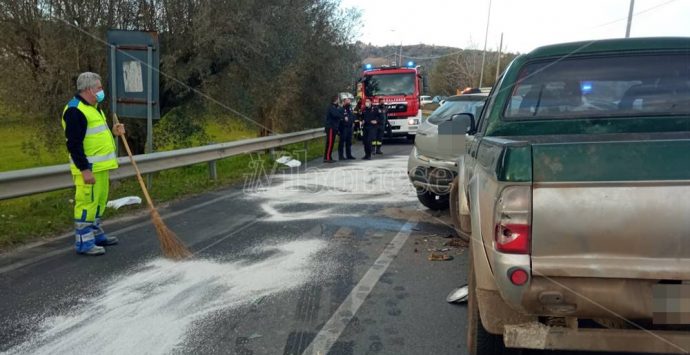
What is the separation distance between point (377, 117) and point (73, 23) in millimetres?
8478

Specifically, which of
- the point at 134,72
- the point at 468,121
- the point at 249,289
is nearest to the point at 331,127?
the point at 134,72

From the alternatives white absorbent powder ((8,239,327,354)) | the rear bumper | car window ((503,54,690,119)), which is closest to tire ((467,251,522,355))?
the rear bumper

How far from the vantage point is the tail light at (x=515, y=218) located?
2355mm

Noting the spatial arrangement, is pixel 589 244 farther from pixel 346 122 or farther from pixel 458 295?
pixel 346 122

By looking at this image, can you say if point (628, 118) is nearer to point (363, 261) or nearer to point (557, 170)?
point (557, 170)

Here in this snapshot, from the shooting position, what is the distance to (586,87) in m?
3.72

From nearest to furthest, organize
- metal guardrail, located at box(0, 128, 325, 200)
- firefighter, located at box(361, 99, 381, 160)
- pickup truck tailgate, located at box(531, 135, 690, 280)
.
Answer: pickup truck tailgate, located at box(531, 135, 690, 280) → metal guardrail, located at box(0, 128, 325, 200) → firefighter, located at box(361, 99, 381, 160)

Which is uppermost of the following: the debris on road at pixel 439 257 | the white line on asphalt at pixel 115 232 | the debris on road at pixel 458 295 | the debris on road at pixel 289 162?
the debris on road at pixel 458 295

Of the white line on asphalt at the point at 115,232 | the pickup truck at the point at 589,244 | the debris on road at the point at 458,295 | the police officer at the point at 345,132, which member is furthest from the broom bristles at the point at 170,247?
the police officer at the point at 345,132

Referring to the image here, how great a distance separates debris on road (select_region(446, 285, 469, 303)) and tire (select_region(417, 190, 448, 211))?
3307 mm

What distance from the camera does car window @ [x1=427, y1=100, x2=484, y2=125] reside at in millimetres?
8125

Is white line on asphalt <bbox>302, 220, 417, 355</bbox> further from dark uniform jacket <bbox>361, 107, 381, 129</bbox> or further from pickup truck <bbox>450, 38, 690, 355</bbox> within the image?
dark uniform jacket <bbox>361, 107, 381, 129</bbox>

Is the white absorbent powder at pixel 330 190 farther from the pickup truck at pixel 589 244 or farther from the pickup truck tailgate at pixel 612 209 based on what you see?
the pickup truck tailgate at pixel 612 209

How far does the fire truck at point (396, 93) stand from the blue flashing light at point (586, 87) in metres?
17.5
